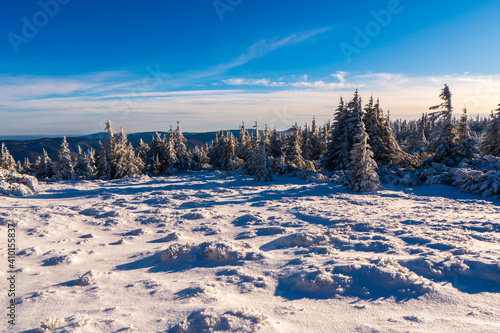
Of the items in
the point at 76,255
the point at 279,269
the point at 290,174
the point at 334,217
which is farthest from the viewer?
the point at 290,174

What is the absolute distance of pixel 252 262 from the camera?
23.0 feet

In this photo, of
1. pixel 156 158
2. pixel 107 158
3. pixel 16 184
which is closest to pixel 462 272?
pixel 16 184

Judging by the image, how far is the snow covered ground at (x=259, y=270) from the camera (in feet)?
14.8

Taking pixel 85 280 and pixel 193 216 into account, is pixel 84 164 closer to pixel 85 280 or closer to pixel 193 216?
pixel 193 216

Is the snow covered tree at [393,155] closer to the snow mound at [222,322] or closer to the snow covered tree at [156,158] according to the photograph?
the snow mound at [222,322]

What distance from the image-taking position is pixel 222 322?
435 cm

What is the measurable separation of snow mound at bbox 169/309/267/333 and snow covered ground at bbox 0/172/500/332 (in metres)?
0.02

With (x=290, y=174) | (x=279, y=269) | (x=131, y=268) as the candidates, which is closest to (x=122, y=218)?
Result: (x=131, y=268)

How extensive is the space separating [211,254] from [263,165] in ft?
57.8

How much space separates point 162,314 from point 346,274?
400 cm

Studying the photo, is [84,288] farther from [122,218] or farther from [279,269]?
[122,218]

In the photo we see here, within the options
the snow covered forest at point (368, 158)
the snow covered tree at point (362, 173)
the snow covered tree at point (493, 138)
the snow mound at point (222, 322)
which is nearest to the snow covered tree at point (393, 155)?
the snow covered forest at point (368, 158)

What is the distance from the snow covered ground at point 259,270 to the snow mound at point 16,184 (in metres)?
5.58

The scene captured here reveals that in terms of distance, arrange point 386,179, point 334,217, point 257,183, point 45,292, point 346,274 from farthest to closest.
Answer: point 257,183 < point 386,179 < point 334,217 < point 346,274 < point 45,292
